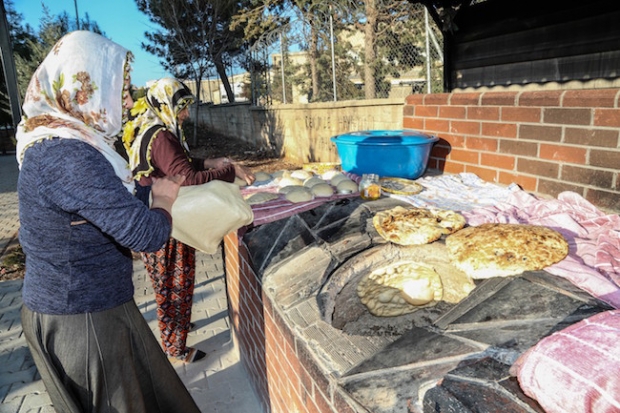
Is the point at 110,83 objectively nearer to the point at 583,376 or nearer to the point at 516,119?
the point at 583,376

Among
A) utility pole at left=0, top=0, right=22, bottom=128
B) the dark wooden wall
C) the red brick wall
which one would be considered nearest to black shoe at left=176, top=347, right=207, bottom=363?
the red brick wall

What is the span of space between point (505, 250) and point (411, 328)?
1.80 feet

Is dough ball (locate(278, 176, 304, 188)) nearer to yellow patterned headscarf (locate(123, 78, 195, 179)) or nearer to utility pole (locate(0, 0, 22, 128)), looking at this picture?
yellow patterned headscarf (locate(123, 78, 195, 179))

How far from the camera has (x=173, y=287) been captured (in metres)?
2.94

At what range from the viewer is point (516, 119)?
2.78 m

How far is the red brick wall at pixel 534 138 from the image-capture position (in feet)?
7.42

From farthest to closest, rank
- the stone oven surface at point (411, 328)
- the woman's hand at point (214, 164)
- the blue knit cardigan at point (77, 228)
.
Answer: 1. the woman's hand at point (214, 164)
2. the blue knit cardigan at point (77, 228)
3. the stone oven surface at point (411, 328)

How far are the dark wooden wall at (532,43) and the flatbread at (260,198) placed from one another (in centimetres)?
232

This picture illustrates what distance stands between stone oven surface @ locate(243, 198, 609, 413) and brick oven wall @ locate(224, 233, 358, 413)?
8 cm

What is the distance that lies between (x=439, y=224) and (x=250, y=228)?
114 centimetres

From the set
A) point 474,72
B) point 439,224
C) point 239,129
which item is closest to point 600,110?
point 439,224

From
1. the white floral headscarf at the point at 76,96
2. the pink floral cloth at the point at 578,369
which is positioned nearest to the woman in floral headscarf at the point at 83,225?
the white floral headscarf at the point at 76,96

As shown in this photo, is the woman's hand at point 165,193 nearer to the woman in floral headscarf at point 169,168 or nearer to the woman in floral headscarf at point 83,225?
the woman in floral headscarf at point 83,225

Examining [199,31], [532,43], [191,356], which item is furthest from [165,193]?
[199,31]
